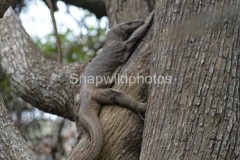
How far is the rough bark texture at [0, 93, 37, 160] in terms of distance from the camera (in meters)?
3.37

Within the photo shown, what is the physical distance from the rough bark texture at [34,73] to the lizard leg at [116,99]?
537mm

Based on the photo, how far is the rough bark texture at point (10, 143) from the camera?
3.37m

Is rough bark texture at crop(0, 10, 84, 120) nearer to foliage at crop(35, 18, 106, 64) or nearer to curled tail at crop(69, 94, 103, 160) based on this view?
curled tail at crop(69, 94, 103, 160)

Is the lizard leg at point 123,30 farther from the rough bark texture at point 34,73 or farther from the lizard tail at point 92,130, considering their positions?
Result: the lizard tail at point 92,130

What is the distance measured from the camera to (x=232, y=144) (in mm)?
3398

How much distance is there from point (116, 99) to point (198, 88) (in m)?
0.97

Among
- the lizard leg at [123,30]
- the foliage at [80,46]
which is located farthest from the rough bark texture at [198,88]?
the foliage at [80,46]

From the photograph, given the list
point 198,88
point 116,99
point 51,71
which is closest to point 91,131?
point 116,99

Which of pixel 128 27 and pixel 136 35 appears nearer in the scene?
pixel 136 35

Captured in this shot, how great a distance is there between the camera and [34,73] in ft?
17.0

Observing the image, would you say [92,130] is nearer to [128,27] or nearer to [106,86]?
[106,86]

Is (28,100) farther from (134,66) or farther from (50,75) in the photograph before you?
(134,66)

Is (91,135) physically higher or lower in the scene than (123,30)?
lower

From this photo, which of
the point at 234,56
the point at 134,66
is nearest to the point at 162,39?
the point at 234,56
